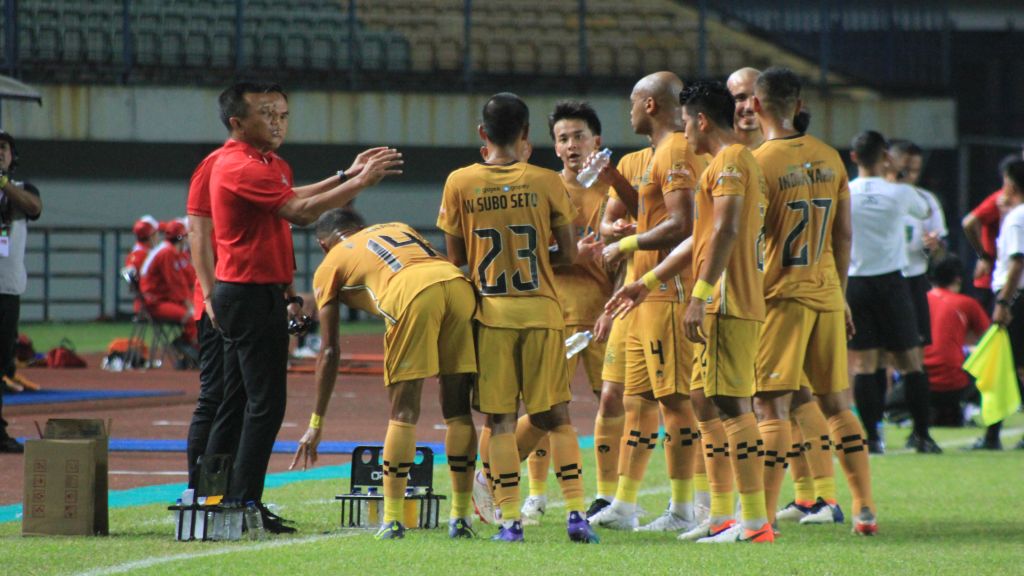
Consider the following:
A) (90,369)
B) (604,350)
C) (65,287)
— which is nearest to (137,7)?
(65,287)

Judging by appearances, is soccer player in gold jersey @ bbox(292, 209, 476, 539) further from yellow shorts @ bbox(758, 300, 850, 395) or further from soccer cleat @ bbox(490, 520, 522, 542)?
yellow shorts @ bbox(758, 300, 850, 395)

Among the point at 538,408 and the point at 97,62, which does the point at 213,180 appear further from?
the point at 97,62

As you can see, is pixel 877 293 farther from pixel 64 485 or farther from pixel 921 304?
pixel 64 485

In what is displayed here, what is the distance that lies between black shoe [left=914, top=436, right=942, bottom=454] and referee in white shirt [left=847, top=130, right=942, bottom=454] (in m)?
0.23

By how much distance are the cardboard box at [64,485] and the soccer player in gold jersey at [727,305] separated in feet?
8.95

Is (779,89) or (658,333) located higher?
(779,89)

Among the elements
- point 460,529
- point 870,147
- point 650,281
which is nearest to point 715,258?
point 650,281

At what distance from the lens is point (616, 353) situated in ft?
26.3

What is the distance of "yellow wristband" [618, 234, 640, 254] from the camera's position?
7.32m

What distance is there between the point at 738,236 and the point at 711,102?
0.64m

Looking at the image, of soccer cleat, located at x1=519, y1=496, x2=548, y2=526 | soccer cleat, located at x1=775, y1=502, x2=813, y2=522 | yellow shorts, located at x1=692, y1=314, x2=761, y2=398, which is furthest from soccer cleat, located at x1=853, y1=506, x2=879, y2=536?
soccer cleat, located at x1=519, y1=496, x2=548, y2=526

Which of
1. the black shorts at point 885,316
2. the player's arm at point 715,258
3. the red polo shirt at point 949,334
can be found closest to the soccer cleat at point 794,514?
the player's arm at point 715,258

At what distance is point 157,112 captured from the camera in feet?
88.7

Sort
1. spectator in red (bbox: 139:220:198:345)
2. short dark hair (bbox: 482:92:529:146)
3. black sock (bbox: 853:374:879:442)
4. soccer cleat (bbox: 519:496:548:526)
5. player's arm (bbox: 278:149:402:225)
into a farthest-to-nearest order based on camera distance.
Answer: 1. spectator in red (bbox: 139:220:198:345)
2. black sock (bbox: 853:374:879:442)
3. soccer cleat (bbox: 519:496:548:526)
4. short dark hair (bbox: 482:92:529:146)
5. player's arm (bbox: 278:149:402:225)
